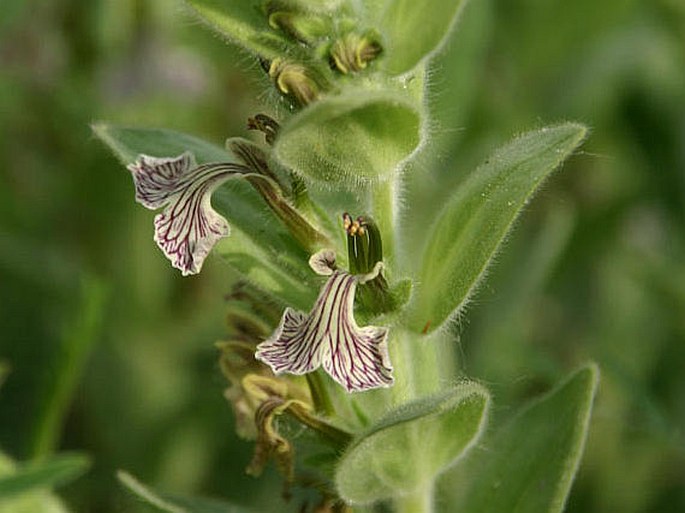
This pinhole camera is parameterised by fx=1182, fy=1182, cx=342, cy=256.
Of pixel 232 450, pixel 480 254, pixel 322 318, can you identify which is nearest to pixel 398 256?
pixel 480 254

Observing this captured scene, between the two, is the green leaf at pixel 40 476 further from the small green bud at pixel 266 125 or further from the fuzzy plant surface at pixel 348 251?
the small green bud at pixel 266 125

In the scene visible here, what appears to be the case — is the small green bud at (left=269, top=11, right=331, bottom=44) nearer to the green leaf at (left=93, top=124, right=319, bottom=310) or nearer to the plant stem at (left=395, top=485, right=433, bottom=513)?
the green leaf at (left=93, top=124, right=319, bottom=310)

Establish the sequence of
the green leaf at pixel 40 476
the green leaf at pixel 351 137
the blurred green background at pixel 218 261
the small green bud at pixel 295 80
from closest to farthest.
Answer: the green leaf at pixel 351 137, the small green bud at pixel 295 80, the green leaf at pixel 40 476, the blurred green background at pixel 218 261

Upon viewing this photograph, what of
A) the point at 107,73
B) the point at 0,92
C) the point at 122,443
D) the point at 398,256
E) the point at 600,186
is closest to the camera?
the point at 398,256

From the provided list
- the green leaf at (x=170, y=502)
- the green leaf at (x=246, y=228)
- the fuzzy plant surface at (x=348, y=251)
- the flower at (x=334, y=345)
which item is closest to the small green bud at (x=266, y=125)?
the fuzzy plant surface at (x=348, y=251)

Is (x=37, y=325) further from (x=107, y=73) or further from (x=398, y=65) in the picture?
(x=398, y=65)

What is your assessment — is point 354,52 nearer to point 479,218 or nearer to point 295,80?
point 295,80

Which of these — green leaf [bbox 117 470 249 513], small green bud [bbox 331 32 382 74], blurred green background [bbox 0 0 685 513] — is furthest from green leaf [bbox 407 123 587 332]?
blurred green background [bbox 0 0 685 513]
